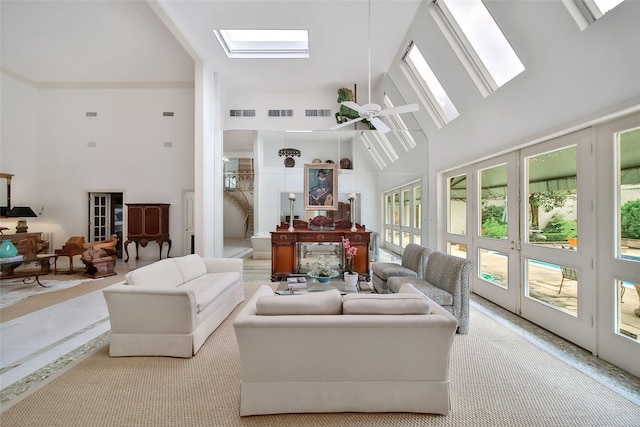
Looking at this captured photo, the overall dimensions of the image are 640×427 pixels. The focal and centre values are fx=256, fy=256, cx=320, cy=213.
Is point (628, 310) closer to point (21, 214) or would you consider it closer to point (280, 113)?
point (280, 113)

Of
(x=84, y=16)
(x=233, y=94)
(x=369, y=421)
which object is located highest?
(x=84, y=16)

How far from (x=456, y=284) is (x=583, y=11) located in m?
2.83

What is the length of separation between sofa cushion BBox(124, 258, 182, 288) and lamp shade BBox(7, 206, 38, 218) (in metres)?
5.85

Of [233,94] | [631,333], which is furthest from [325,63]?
[631,333]

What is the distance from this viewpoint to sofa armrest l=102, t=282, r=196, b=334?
2.42m

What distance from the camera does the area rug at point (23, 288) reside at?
418cm

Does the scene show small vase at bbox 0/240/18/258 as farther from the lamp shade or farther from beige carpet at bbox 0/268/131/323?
Result: the lamp shade

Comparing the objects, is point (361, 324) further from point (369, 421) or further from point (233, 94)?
point (233, 94)

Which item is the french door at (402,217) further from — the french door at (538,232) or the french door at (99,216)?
the french door at (99,216)

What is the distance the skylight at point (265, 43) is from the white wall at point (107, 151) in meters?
2.49

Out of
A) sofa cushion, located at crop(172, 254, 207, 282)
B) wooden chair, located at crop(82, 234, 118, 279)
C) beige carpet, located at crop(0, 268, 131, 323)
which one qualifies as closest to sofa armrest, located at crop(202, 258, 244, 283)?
sofa cushion, located at crop(172, 254, 207, 282)

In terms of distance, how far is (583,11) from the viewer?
231 cm

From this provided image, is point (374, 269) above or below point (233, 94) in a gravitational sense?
below

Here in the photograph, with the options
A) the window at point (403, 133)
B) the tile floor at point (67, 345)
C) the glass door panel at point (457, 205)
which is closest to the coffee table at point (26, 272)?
the tile floor at point (67, 345)
